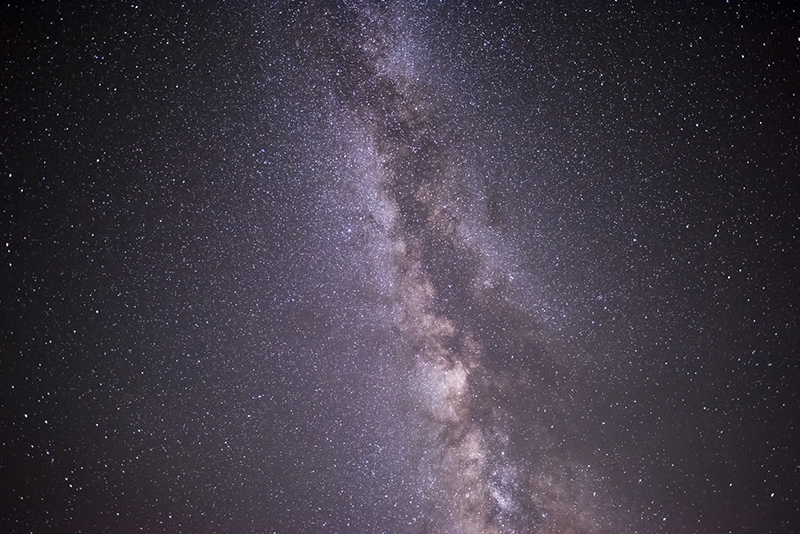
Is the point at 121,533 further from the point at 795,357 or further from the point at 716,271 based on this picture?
the point at 795,357

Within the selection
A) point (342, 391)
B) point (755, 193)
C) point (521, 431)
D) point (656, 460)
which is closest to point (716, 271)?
point (755, 193)

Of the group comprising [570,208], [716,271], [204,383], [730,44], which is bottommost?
[204,383]

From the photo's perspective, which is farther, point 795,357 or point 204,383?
point 795,357

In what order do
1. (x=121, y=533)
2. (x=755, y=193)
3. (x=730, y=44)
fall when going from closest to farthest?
(x=730, y=44) → (x=755, y=193) → (x=121, y=533)

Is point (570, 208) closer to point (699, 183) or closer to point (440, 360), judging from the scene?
point (699, 183)

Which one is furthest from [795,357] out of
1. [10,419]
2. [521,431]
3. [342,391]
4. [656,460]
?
[10,419]

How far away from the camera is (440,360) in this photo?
53.2 inches

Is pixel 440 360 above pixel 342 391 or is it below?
above

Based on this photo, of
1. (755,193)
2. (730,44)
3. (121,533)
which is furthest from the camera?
(121,533)

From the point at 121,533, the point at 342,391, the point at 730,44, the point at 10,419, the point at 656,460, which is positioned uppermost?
the point at 730,44

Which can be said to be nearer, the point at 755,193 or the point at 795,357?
the point at 755,193

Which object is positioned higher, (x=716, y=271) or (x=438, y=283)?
(x=716, y=271)

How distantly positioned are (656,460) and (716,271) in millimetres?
645

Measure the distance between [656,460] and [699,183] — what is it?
0.90 m
